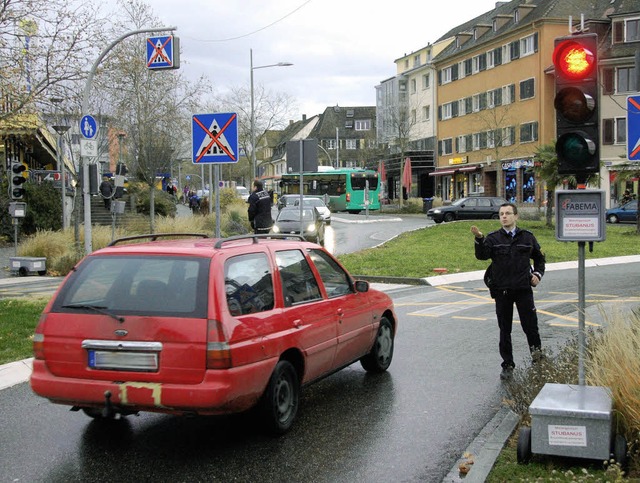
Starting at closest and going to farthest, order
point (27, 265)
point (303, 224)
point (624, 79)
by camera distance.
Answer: point (27, 265) < point (303, 224) < point (624, 79)

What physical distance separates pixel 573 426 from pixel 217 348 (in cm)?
241

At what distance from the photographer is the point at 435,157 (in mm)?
67750

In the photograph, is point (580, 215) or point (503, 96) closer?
point (580, 215)

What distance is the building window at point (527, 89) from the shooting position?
51.5 meters

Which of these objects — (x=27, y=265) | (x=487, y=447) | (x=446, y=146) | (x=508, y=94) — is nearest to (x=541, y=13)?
(x=508, y=94)

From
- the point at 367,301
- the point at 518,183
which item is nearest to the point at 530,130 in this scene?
the point at 518,183

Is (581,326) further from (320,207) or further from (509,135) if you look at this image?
(509,135)

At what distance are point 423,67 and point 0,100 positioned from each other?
61663 mm

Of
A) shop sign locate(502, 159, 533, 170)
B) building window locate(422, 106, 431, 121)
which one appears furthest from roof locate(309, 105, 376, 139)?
shop sign locate(502, 159, 533, 170)

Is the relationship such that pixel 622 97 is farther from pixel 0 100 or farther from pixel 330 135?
pixel 330 135

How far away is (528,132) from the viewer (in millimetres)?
51594

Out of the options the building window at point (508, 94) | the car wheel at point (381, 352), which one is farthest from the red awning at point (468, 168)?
the car wheel at point (381, 352)

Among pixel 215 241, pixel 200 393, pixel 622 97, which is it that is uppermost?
pixel 622 97

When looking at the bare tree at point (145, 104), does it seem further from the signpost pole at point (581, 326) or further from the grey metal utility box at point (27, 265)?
the signpost pole at point (581, 326)
